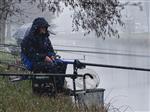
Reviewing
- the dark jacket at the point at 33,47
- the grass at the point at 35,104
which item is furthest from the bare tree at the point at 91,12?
the grass at the point at 35,104

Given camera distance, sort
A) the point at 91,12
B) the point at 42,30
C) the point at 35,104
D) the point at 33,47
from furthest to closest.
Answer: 1. the point at 91,12
2. the point at 33,47
3. the point at 42,30
4. the point at 35,104

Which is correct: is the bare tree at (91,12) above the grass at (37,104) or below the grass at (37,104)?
above

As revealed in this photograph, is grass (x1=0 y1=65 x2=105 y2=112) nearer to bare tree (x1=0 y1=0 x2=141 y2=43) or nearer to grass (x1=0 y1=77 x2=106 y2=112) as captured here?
grass (x1=0 y1=77 x2=106 y2=112)

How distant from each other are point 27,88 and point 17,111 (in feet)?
11.8

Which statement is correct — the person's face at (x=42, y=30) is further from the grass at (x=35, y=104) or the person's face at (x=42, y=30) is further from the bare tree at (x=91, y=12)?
the bare tree at (x=91, y=12)

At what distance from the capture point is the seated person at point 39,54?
30.1 ft

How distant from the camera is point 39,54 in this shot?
9.26 meters

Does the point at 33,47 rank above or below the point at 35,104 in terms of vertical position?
above

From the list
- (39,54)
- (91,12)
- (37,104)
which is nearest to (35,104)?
(37,104)

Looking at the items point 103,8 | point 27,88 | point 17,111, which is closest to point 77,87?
point 27,88

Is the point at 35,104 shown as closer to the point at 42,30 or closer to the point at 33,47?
the point at 33,47

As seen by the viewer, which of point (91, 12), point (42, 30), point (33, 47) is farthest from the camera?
point (91, 12)

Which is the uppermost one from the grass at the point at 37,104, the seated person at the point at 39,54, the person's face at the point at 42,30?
the person's face at the point at 42,30

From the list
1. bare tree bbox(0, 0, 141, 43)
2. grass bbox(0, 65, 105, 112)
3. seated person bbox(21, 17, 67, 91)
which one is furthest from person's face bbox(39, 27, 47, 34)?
bare tree bbox(0, 0, 141, 43)
